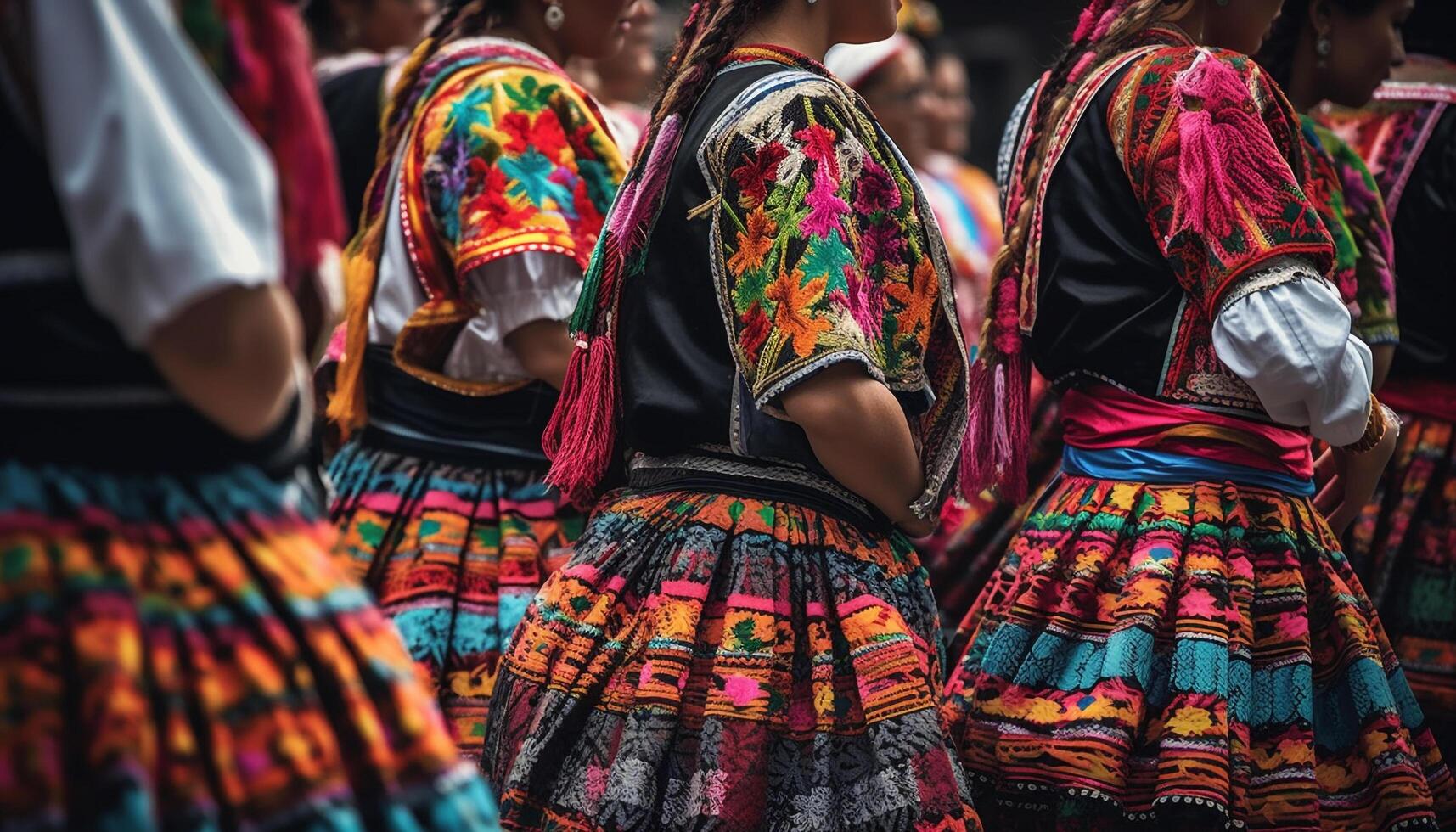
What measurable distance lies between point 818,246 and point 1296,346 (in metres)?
0.85

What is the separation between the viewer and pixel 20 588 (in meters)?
1.45

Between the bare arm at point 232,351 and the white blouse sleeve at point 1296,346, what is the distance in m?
1.69

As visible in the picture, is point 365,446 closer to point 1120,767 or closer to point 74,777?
point 1120,767

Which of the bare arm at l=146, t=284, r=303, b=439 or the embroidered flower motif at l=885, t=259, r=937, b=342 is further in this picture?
the embroidered flower motif at l=885, t=259, r=937, b=342

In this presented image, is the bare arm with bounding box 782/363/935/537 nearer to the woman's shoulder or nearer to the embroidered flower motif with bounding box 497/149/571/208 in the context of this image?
the woman's shoulder

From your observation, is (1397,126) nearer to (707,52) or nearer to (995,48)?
(707,52)

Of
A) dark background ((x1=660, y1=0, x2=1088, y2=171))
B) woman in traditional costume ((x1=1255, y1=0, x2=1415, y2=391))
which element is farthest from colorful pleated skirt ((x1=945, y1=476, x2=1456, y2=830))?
dark background ((x1=660, y1=0, x2=1088, y2=171))

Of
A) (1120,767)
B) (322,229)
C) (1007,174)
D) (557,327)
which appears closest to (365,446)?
(557,327)

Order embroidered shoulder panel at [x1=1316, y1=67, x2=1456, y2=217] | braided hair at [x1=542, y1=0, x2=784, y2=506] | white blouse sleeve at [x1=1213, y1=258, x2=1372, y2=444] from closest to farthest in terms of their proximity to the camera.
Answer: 1. braided hair at [x1=542, y1=0, x2=784, y2=506]
2. white blouse sleeve at [x1=1213, y1=258, x2=1372, y2=444]
3. embroidered shoulder panel at [x1=1316, y1=67, x2=1456, y2=217]

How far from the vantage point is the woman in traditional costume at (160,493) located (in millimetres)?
1416

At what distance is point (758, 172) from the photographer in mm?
2432

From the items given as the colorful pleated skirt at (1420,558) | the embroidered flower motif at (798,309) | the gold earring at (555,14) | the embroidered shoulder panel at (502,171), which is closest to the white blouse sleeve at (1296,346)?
the embroidered flower motif at (798,309)

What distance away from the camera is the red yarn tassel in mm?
2631

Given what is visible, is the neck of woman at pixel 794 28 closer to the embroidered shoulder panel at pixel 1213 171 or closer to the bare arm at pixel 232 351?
the embroidered shoulder panel at pixel 1213 171
